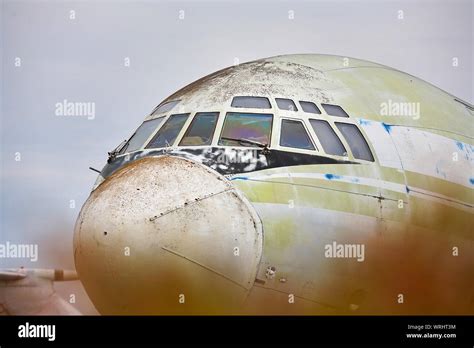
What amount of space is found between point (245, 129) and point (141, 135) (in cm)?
166

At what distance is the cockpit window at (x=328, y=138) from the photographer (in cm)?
1096

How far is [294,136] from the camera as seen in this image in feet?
36.0

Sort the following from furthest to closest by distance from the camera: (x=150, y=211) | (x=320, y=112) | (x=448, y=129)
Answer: (x=448, y=129), (x=320, y=112), (x=150, y=211)

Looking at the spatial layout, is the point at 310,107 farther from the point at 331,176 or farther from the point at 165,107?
the point at 165,107

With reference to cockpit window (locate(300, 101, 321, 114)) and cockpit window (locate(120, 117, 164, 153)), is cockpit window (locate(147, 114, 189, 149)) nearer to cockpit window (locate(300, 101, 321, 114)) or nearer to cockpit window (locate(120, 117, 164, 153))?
cockpit window (locate(120, 117, 164, 153))

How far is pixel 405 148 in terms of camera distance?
1153cm

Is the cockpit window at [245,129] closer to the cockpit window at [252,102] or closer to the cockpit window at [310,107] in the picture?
the cockpit window at [252,102]

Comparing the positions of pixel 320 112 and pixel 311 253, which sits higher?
pixel 320 112

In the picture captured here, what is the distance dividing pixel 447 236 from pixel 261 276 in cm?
264

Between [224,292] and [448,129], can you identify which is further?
[448,129]

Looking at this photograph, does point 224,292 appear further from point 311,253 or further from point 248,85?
point 248,85

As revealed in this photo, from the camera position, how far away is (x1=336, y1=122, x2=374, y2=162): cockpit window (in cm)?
1109

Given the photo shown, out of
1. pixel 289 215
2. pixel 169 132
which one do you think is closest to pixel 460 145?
pixel 289 215

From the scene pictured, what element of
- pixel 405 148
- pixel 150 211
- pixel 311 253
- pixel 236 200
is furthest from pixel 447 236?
pixel 150 211
